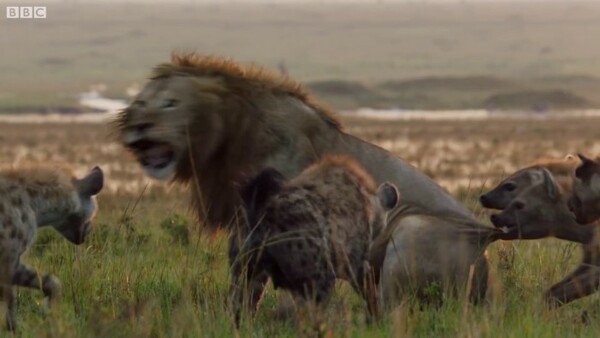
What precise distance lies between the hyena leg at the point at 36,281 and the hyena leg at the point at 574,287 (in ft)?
7.72

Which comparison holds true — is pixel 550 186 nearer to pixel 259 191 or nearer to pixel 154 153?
pixel 154 153

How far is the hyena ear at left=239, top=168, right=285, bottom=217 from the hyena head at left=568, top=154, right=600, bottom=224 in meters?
1.99

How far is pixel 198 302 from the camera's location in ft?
25.5

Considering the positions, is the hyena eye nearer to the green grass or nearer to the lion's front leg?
the green grass

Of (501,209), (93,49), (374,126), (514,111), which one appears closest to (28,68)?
(93,49)

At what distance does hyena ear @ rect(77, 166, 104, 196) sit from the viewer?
→ 833 cm

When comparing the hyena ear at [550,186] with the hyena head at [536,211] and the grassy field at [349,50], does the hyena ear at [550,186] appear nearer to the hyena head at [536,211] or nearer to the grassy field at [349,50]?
the hyena head at [536,211]

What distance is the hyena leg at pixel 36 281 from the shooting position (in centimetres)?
753

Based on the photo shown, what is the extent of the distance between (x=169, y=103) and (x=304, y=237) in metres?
1.49

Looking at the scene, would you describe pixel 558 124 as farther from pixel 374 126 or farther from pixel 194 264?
pixel 194 264

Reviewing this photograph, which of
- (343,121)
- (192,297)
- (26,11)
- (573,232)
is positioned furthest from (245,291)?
(26,11)

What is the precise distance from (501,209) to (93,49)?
76440mm

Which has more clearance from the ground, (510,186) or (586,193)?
(586,193)

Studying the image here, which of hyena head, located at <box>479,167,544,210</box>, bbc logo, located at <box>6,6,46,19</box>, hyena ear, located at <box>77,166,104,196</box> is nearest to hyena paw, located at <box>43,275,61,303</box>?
hyena ear, located at <box>77,166,104,196</box>
